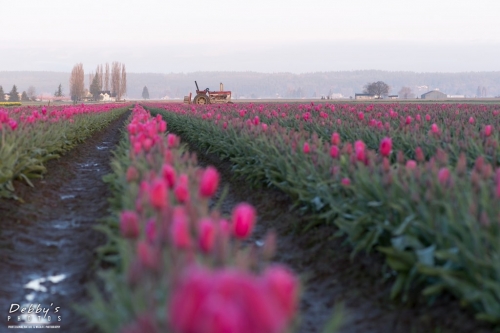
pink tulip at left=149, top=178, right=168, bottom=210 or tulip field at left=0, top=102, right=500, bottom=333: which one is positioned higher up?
pink tulip at left=149, top=178, right=168, bottom=210

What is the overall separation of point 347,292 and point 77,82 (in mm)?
113732

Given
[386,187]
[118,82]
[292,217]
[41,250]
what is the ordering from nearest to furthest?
[386,187] → [41,250] → [292,217] → [118,82]

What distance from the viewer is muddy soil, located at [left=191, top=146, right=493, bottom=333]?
3703 mm

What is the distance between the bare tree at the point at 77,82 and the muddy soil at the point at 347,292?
109610 mm

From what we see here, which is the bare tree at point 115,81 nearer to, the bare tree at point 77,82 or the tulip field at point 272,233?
the bare tree at point 77,82

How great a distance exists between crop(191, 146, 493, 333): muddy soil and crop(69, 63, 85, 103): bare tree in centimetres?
10961

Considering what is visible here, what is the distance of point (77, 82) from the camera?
113062mm

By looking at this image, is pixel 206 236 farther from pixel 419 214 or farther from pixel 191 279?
pixel 419 214

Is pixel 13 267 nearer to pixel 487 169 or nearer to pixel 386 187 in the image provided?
pixel 386 187

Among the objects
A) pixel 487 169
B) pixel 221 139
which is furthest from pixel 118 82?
pixel 487 169

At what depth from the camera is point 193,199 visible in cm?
387

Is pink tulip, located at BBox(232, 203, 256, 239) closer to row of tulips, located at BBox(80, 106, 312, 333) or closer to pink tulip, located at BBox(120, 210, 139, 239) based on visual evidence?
row of tulips, located at BBox(80, 106, 312, 333)

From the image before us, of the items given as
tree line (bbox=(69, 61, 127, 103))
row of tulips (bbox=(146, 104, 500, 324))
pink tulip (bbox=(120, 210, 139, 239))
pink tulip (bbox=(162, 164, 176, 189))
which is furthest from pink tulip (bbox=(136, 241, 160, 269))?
tree line (bbox=(69, 61, 127, 103))

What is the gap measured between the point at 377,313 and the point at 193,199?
1.35 meters
